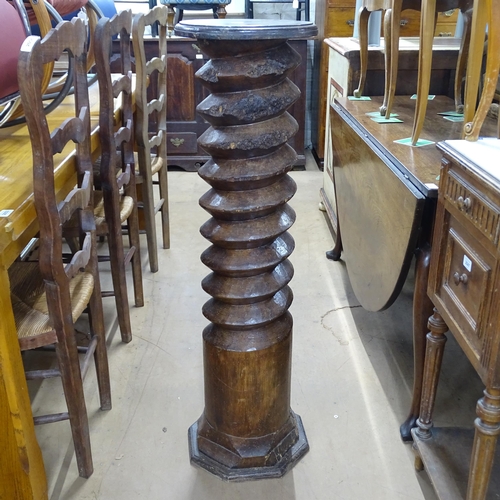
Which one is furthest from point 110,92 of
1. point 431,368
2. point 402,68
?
point 402,68

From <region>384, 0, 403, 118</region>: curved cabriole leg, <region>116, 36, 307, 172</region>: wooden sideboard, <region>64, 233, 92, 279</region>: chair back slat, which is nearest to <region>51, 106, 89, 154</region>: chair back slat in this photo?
<region>64, 233, 92, 279</region>: chair back slat

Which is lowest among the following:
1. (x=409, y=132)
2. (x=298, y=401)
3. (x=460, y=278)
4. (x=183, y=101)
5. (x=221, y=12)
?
(x=298, y=401)

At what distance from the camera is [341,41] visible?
114 inches

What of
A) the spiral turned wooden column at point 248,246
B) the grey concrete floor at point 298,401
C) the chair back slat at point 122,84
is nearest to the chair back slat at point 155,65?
the chair back slat at point 122,84

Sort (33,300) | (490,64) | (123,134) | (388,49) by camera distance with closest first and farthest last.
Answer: (490,64) → (33,300) → (123,134) → (388,49)

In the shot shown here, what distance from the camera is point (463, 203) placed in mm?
1099

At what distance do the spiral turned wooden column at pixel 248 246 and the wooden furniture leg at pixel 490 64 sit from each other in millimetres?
403

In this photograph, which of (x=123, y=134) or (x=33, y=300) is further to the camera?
(x=123, y=134)

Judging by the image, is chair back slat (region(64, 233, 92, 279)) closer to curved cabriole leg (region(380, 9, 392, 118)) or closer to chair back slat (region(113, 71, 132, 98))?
chair back slat (region(113, 71, 132, 98))

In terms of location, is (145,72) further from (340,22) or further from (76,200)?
(340,22)

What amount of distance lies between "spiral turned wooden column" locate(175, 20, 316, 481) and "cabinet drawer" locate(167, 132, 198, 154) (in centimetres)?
271

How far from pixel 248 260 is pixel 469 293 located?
1.56ft

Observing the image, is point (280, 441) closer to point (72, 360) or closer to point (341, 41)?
point (72, 360)

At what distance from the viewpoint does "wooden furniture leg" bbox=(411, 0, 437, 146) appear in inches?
63.9
